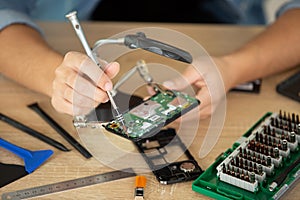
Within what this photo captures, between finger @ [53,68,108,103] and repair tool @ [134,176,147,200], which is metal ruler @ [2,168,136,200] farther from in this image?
finger @ [53,68,108,103]

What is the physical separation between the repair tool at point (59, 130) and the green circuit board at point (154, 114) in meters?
0.09

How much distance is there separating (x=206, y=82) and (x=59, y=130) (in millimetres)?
307

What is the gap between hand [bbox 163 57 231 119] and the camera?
3.53ft

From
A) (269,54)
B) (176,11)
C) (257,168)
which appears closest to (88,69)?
(257,168)

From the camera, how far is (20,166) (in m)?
0.96

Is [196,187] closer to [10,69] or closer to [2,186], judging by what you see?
[2,186]

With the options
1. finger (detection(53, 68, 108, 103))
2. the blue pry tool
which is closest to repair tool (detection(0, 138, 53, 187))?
the blue pry tool

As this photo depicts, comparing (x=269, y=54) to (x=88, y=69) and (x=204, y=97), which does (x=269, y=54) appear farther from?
(x=88, y=69)

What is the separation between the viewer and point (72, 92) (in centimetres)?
98

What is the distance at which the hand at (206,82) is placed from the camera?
1.08m

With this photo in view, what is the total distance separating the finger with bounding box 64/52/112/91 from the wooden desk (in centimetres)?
15

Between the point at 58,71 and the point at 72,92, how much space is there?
0.16 ft

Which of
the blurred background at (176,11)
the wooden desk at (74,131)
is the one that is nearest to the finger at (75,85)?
the wooden desk at (74,131)

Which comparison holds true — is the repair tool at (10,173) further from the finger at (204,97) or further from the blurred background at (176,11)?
the blurred background at (176,11)
